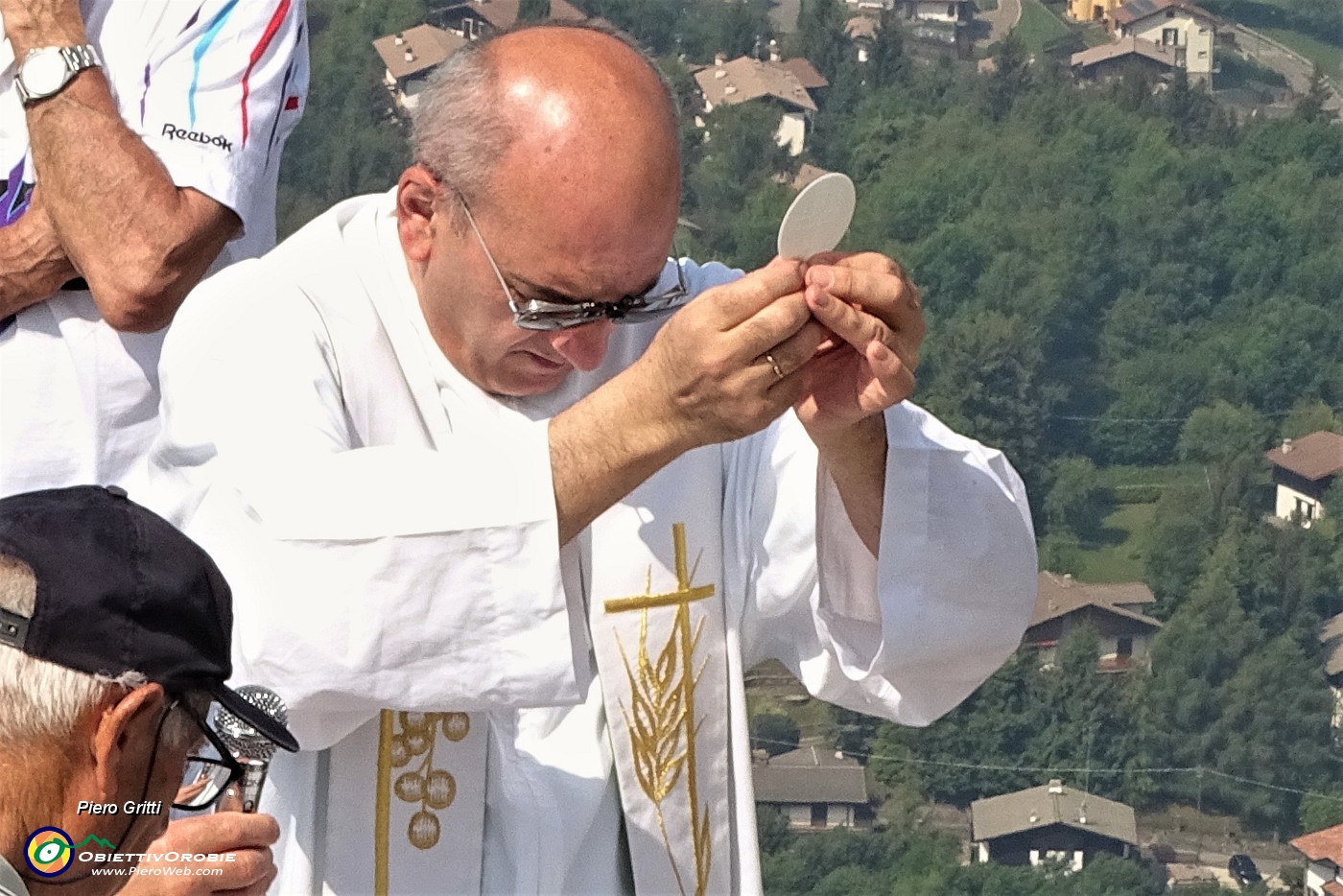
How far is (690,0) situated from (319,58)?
80cm

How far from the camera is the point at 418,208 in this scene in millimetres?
2441

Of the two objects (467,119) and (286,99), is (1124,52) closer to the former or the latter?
(286,99)

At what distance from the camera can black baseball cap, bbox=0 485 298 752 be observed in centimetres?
169

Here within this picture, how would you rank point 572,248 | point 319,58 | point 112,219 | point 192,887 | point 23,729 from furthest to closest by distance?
point 319,58
point 112,219
point 572,248
point 192,887
point 23,729

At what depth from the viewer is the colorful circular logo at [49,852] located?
5.35 ft

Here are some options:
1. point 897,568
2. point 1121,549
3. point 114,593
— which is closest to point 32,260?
point 114,593

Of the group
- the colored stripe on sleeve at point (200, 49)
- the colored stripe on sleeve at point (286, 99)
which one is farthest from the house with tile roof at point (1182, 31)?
the colored stripe on sleeve at point (200, 49)

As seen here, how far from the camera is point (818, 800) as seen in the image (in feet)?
13.8

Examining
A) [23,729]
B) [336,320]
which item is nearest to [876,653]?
[336,320]

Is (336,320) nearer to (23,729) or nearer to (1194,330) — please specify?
(23,729)

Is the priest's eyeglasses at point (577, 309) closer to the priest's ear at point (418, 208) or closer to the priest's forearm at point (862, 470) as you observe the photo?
the priest's ear at point (418, 208)

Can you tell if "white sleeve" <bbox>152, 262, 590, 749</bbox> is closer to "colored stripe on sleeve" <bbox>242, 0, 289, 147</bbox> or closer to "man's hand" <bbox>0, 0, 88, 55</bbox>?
"colored stripe on sleeve" <bbox>242, 0, 289, 147</bbox>

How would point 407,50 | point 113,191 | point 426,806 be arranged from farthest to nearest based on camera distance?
point 407,50, point 113,191, point 426,806

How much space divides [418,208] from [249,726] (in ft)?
2.45
